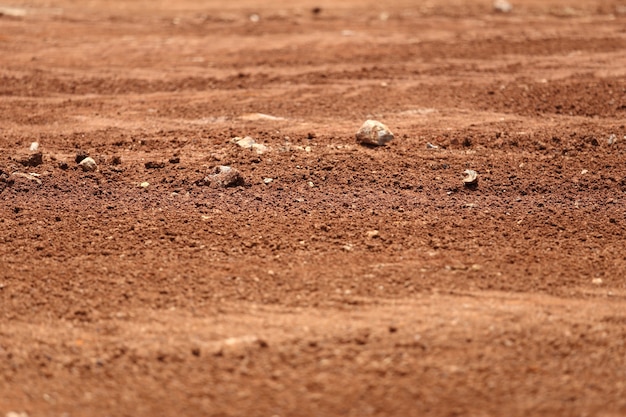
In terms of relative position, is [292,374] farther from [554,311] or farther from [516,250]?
[516,250]

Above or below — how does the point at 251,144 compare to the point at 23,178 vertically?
above

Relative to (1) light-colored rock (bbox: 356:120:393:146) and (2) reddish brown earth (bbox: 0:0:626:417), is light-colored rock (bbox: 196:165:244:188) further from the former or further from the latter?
(1) light-colored rock (bbox: 356:120:393:146)

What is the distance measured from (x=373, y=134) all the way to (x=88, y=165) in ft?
8.46

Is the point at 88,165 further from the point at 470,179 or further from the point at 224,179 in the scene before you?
the point at 470,179

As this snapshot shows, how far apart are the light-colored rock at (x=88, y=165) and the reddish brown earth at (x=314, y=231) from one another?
13 centimetres

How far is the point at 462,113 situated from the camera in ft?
27.0

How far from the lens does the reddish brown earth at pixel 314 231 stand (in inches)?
173

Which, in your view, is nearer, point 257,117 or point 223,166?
point 223,166

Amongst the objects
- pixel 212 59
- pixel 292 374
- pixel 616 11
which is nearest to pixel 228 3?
pixel 212 59

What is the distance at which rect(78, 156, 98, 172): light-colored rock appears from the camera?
6.92 metres

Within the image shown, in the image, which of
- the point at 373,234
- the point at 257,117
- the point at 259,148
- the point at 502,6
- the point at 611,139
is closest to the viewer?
the point at 373,234

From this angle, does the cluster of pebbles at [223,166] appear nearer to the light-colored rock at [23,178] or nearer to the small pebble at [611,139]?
the light-colored rock at [23,178]

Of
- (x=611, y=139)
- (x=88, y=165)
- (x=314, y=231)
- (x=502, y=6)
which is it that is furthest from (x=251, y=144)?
(x=502, y=6)

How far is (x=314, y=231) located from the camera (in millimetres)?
5961
